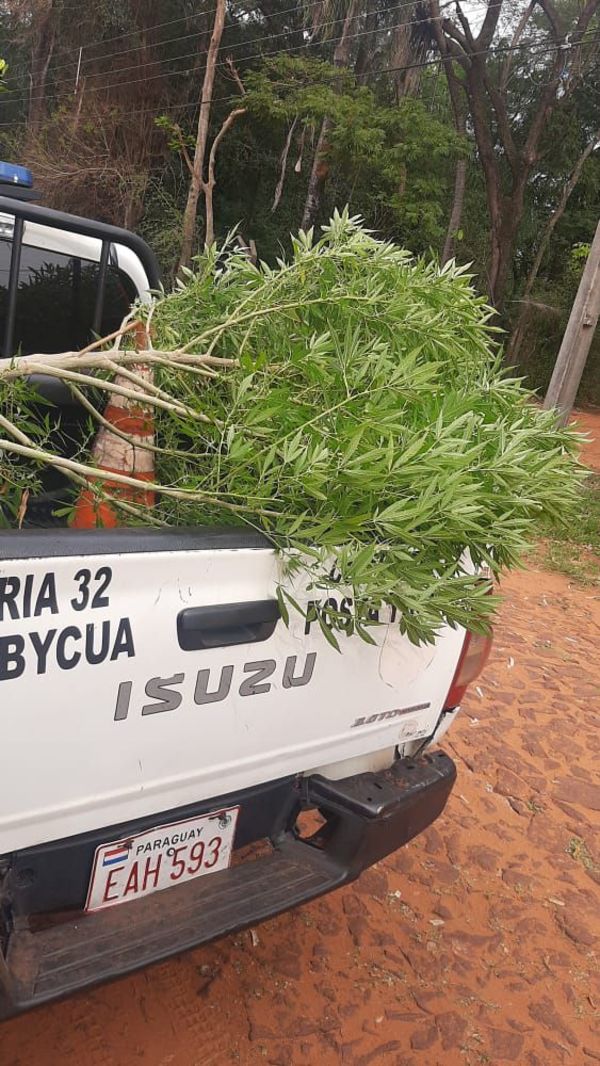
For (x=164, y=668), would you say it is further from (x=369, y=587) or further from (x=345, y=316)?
(x=345, y=316)

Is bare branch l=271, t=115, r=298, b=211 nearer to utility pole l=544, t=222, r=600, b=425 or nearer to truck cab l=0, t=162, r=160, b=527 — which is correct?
utility pole l=544, t=222, r=600, b=425

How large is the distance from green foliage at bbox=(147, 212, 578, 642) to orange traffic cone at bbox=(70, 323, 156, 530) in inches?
2.4

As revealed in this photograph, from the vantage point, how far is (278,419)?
73.0 inches

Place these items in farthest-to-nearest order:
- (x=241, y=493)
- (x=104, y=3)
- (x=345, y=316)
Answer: (x=104, y=3) < (x=345, y=316) < (x=241, y=493)

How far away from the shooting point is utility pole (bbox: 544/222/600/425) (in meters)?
9.71

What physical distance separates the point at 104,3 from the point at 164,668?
1014 inches

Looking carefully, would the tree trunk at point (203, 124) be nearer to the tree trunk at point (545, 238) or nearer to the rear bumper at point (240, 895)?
the tree trunk at point (545, 238)

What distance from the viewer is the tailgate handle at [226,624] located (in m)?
1.61

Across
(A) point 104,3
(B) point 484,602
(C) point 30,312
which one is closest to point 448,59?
(A) point 104,3

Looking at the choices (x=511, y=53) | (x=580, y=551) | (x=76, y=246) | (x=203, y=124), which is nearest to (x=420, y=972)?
(x=76, y=246)

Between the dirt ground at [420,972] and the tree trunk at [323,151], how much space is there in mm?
Answer: 16585

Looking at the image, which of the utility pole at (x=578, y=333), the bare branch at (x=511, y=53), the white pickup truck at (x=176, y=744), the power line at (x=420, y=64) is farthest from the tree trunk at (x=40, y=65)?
the white pickup truck at (x=176, y=744)

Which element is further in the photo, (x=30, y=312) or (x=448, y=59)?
(x=448, y=59)

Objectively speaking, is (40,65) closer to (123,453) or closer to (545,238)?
(545,238)
